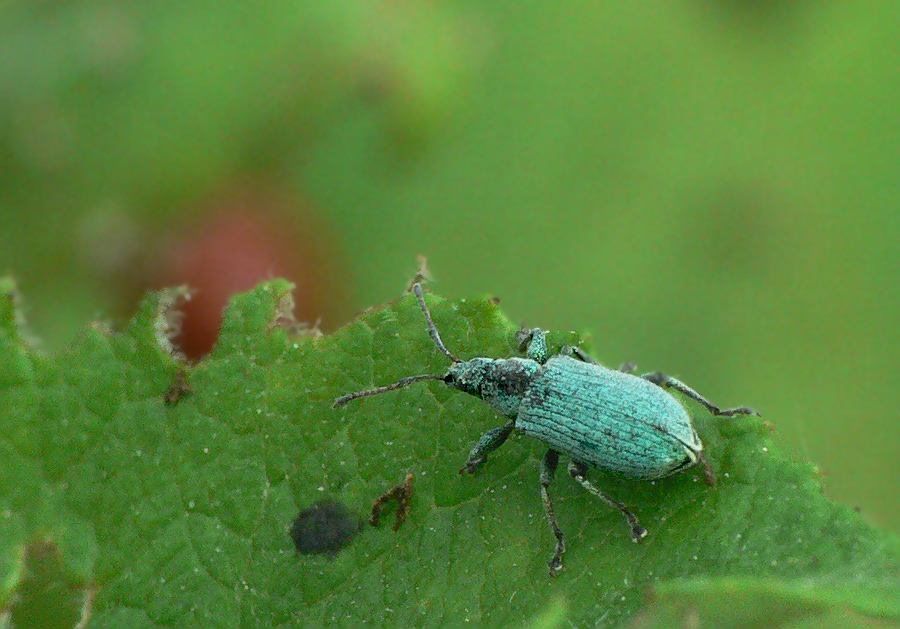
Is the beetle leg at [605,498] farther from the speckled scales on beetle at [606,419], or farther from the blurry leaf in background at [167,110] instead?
the blurry leaf in background at [167,110]

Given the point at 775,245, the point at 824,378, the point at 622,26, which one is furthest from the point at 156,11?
the point at 824,378

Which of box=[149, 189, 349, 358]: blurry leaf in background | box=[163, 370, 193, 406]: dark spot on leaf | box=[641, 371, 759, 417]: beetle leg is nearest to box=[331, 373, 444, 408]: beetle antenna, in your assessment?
box=[163, 370, 193, 406]: dark spot on leaf

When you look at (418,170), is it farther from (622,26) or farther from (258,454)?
(258,454)

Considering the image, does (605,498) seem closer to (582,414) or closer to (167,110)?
(582,414)

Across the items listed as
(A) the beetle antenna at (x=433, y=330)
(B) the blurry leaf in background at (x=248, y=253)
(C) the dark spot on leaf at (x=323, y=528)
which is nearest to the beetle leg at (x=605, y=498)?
(A) the beetle antenna at (x=433, y=330)

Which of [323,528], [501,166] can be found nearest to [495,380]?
[323,528]

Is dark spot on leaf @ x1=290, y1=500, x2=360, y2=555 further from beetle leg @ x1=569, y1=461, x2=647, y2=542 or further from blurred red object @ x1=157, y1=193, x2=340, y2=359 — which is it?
blurred red object @ x1=157, y1=193, x2=340, y2=359

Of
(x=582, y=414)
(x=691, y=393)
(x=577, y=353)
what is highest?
(x=577, y=353)
